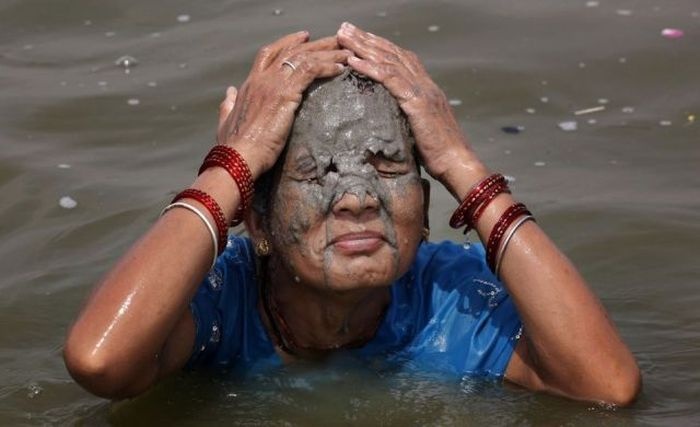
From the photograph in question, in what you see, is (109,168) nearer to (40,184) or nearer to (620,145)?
(40,184)

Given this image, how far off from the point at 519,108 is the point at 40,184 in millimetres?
2286

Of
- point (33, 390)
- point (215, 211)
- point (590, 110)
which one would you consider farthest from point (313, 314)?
point (590, 110)

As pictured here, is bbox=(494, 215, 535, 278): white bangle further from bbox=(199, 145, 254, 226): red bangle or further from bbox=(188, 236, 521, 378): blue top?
bbox=(199, 145, 254, 226): red bangle

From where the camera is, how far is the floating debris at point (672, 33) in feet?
25.8

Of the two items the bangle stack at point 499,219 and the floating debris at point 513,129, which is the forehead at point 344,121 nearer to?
the bangle stack at point 499,219

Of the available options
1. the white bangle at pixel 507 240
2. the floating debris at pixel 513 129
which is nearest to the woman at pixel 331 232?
the white bangle at pixel 507 240

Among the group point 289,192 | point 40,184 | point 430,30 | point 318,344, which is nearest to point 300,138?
point 289,192

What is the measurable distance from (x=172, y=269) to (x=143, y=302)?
0.12 m

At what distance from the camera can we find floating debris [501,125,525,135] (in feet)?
22.6

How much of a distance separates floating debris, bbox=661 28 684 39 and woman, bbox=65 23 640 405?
12.5 ft

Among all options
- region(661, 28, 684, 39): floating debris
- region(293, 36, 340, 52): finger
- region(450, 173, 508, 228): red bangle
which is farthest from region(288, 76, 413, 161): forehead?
region(661, 28, 684, 39): floating debris

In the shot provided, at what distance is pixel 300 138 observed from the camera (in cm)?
422

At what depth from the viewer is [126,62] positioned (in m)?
7.86

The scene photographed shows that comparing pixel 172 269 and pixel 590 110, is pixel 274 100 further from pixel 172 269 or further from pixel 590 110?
pixel 590 110
